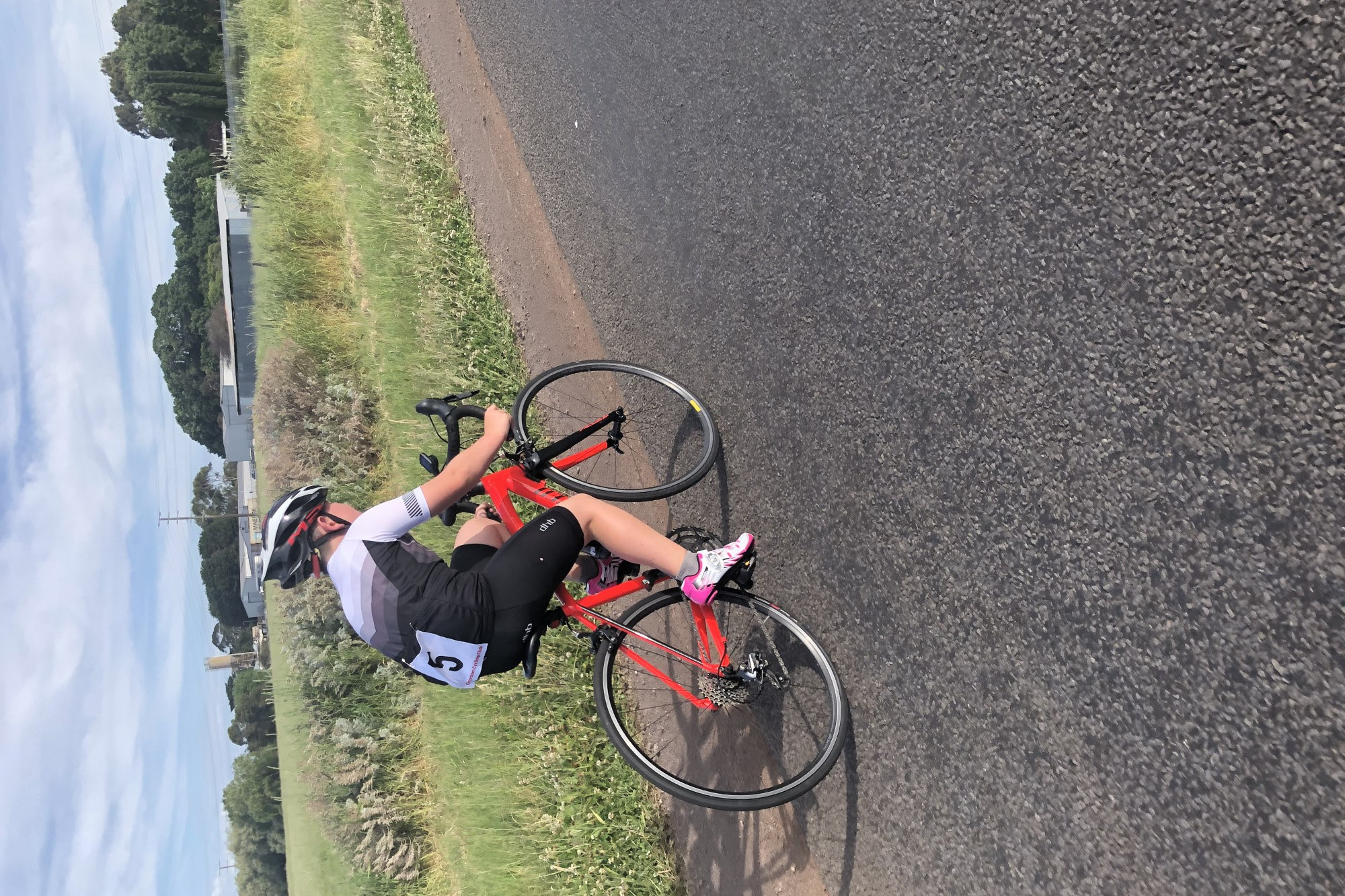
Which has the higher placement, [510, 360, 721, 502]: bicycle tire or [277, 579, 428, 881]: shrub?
[510, 360, 721, 502]: bicycle tire

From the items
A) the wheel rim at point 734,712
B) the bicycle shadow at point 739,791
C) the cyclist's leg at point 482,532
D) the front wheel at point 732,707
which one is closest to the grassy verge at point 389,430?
the bicycle shadow at point 739,791

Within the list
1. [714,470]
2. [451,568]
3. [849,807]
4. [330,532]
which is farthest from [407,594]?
[849,807]

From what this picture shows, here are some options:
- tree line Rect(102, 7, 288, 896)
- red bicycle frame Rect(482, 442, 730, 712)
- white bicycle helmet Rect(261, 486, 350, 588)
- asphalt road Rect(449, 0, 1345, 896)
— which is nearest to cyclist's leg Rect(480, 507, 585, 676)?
red bicycle frame Rect(482, 442, 730, 712)

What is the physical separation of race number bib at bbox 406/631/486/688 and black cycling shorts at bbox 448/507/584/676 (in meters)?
0.06

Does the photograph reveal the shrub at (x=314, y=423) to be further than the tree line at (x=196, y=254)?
No

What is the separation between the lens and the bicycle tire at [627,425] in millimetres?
4781

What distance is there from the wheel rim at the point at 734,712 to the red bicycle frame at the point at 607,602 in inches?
3.7

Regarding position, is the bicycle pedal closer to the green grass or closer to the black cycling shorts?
the black cycling shorts

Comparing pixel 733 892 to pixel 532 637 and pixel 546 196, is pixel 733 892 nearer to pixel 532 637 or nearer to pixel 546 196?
pixel 532 637

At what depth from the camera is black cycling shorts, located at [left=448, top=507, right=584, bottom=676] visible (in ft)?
12.7

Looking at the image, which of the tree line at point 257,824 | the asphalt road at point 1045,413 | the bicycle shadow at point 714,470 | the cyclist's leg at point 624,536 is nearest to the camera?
the asphalt road at point 1045,413

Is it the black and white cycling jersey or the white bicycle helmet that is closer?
the black and white cycling jersey

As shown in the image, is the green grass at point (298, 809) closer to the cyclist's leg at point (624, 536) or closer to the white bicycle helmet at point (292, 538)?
the white bicycle helmet at point (292, 538)

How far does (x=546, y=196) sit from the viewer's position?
22.5 ft
